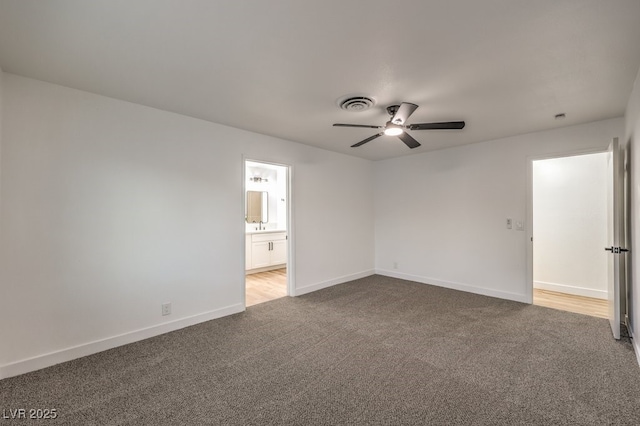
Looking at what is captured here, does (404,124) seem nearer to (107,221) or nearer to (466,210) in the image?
(466,210)

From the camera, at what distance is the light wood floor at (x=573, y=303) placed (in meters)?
3.66

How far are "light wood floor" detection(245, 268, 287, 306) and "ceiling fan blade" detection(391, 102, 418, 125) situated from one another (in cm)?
305

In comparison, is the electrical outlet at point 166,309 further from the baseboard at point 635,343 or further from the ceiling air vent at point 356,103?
the baseboard at point 635,343

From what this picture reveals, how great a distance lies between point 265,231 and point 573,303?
521 centimetres

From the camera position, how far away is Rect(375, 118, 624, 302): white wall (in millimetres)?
4016

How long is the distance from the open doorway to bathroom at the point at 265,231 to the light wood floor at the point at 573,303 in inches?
152

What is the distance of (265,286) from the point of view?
16.5 feet

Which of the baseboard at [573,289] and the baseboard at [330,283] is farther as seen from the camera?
the baseboard at [330,283]

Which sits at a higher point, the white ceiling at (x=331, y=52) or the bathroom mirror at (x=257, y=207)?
the white ceiling at (x=331, y=52)

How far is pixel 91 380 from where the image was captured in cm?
221

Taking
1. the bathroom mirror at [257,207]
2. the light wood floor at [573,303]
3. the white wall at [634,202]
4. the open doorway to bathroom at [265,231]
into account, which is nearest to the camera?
the white wall at [634,202]

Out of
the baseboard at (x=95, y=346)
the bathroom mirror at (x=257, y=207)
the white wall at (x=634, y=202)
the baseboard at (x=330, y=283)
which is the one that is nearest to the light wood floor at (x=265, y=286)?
the baseboard at (x=330, y=283)

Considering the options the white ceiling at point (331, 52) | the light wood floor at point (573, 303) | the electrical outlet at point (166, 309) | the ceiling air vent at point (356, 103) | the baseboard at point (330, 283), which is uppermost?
the white ceiling at point (331, 52)

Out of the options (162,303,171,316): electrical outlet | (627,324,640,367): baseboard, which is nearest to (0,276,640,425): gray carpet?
(627,324,640,367): baseboard
